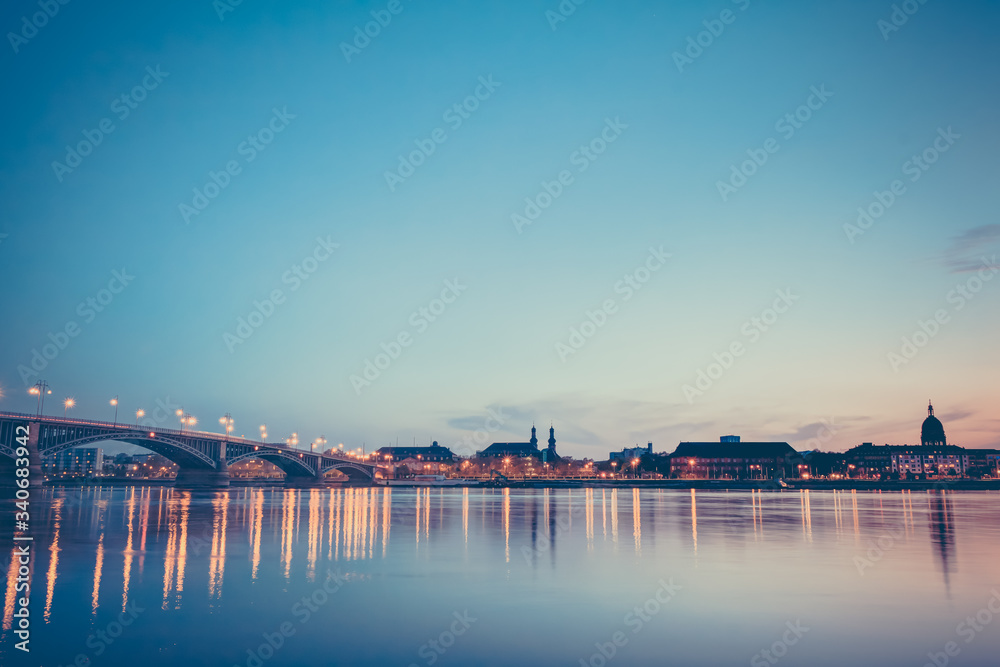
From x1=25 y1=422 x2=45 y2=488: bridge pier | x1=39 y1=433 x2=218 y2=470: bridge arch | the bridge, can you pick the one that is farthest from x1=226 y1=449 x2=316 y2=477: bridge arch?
x1=25 y1=422 x2=45 y2=488: bridge pier

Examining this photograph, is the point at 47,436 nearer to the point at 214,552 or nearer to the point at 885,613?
the point at 214,552

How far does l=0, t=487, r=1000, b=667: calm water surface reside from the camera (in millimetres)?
15445

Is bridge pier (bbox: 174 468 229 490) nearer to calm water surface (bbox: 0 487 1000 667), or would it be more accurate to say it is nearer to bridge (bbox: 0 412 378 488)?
bridge (bbox: 0 412 378 488)

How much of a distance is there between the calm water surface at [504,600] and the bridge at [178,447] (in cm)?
5925

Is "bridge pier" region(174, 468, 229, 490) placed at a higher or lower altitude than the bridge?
lower

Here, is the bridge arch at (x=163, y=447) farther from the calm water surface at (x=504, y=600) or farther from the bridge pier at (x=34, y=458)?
the calm water surface at (x=504, y=600)

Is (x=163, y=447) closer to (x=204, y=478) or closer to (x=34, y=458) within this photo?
(x=204, y=478)

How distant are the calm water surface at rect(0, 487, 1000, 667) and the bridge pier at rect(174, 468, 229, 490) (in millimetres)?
100724

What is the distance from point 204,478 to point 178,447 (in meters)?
18.1

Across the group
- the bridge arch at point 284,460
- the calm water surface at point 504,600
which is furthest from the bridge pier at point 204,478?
the calm water surface at point 504,600

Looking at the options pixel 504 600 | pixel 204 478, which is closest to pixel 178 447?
pixel 204 478

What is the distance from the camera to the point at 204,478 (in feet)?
449

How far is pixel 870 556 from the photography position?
3209 cm

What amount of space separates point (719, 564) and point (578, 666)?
16.6 meters
